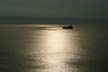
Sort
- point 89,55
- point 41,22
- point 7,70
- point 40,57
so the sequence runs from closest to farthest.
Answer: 1. point 7,70
2. point 40,57
3. point 89,55
4. point 41,22

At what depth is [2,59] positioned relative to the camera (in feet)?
11.0

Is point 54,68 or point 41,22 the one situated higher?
point 41,22

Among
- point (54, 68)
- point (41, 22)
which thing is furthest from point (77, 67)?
point (41, 22)

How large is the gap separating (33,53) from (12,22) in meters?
6.00

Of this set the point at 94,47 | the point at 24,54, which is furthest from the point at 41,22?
Result: the point at 24,54

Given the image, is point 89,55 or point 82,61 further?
point 89,55

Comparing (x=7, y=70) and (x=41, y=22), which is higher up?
(x=41, y=22)

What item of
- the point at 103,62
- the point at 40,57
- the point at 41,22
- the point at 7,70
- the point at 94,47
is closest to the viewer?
the point at 7,70

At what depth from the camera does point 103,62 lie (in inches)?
126

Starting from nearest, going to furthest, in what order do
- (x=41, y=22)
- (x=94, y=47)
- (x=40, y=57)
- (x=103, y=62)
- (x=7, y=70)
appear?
(x=7, y=70), (x=103, y=62), (x=40, y=57), (x=94, y=47), (x=41, y=22)

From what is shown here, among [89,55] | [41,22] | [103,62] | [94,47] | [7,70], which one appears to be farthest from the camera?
[41,22]

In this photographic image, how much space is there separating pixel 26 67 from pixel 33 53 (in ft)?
2.86

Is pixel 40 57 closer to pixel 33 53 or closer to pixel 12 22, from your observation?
pixel 33 53

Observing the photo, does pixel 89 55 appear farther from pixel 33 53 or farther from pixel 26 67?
pixel 26 67
